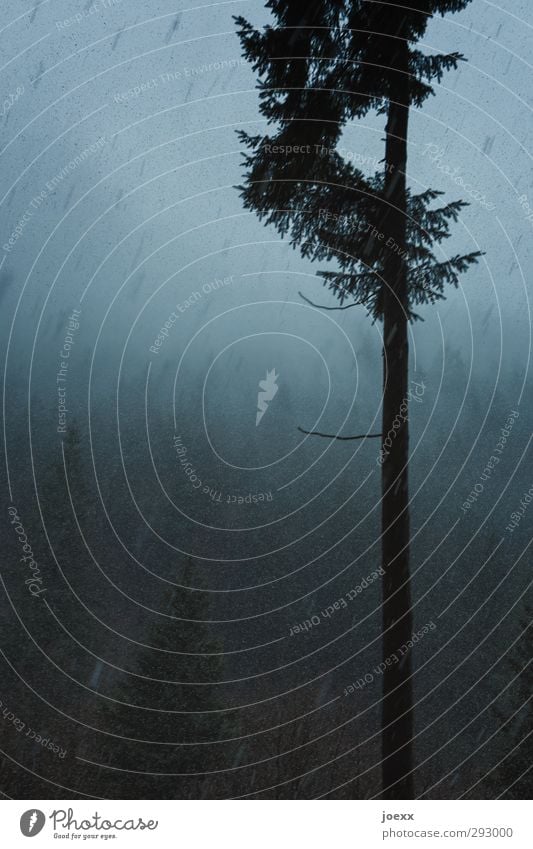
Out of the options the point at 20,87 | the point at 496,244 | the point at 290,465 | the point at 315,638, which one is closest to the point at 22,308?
the point at 290,465

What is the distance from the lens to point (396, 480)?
670 cm

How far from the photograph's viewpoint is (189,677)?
15.5 m

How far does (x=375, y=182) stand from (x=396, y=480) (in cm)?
320

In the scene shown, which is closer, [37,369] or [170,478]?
[170,478]

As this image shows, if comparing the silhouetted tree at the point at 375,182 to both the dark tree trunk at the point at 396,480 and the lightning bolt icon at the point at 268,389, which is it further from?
the lightning bolt icon at the point at 268,389

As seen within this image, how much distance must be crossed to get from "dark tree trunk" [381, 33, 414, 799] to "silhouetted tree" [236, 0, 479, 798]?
0.04 ft

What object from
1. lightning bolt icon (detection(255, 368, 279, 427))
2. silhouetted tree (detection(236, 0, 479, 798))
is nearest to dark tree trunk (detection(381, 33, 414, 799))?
silhouetted tree (detection(236, 0, 479, 798))

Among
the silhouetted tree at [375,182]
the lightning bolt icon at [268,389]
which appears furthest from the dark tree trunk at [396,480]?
the lightning bolt icon at [268,389]

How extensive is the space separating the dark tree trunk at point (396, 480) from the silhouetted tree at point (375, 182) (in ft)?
0.04

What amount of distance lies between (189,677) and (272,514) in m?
25.8

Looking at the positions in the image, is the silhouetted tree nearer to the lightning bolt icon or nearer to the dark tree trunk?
the dark tree trunk
